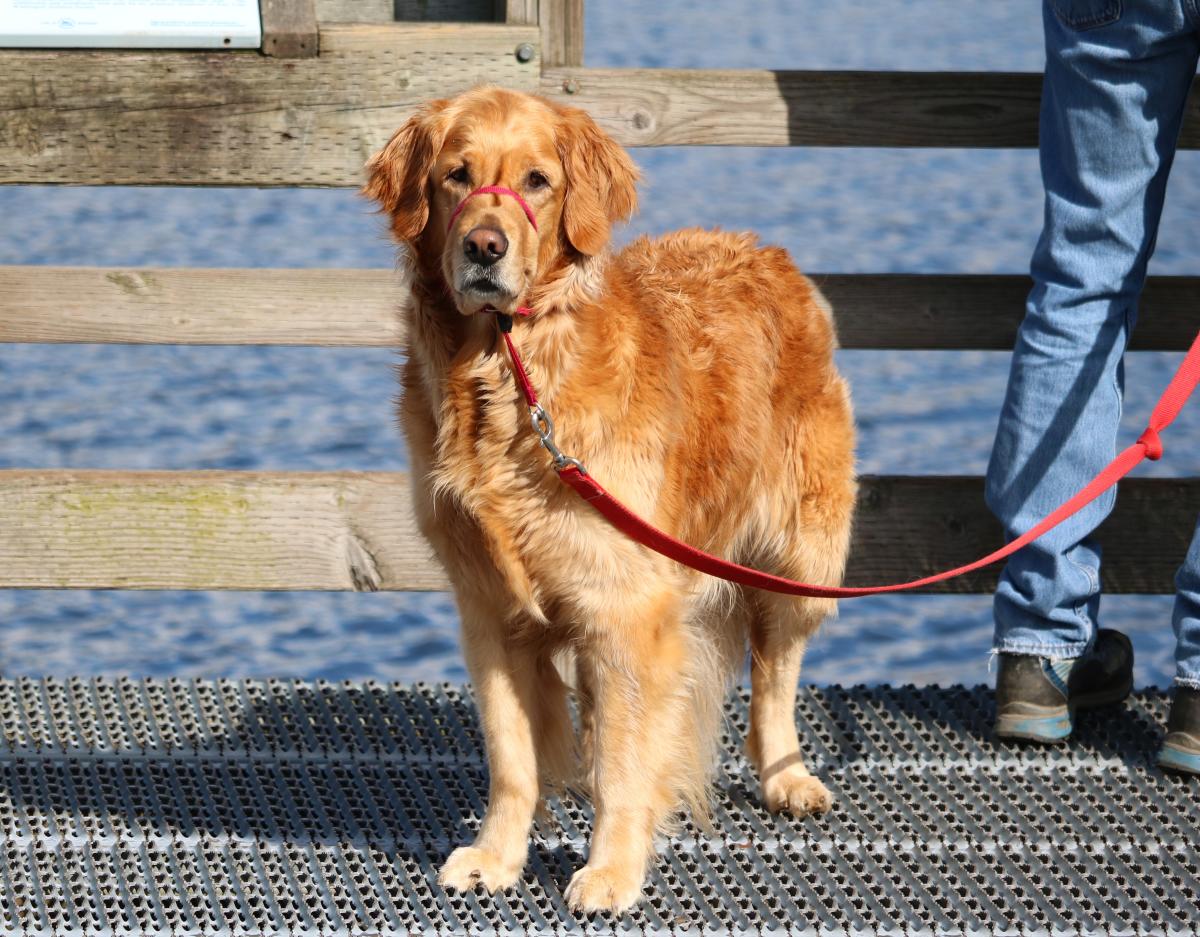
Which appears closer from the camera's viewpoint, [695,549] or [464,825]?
[695,549]

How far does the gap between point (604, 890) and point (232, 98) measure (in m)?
2.16

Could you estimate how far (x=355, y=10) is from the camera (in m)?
4.11

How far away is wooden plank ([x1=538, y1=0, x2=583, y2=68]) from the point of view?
396cm

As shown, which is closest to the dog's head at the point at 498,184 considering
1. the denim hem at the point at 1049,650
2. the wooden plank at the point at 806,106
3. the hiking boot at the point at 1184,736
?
the wooden plank at the point at 806,106

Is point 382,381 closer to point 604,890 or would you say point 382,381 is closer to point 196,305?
point 196,305

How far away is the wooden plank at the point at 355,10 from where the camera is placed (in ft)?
13.5

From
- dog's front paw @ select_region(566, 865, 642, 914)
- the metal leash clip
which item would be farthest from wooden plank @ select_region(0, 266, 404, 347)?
dog's front paw @ select_region(566, 865, 642, 914)

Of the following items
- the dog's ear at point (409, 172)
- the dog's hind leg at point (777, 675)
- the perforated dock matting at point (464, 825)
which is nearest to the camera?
the dog's ear at point (409, 172)

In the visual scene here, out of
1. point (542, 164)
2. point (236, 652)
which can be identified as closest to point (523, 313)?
point (542, 164)

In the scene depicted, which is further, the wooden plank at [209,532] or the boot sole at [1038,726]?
the wooden plank at [209,532]

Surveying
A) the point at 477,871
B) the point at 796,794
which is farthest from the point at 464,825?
the point at 796,794

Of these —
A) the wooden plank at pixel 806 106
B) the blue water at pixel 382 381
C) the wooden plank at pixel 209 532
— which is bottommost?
the blue water at pixel 382 381

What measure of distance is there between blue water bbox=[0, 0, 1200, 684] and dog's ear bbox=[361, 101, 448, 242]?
0.25 meters

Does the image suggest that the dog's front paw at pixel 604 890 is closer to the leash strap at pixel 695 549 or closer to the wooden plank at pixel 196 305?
the leash strap at pixel 695 549
